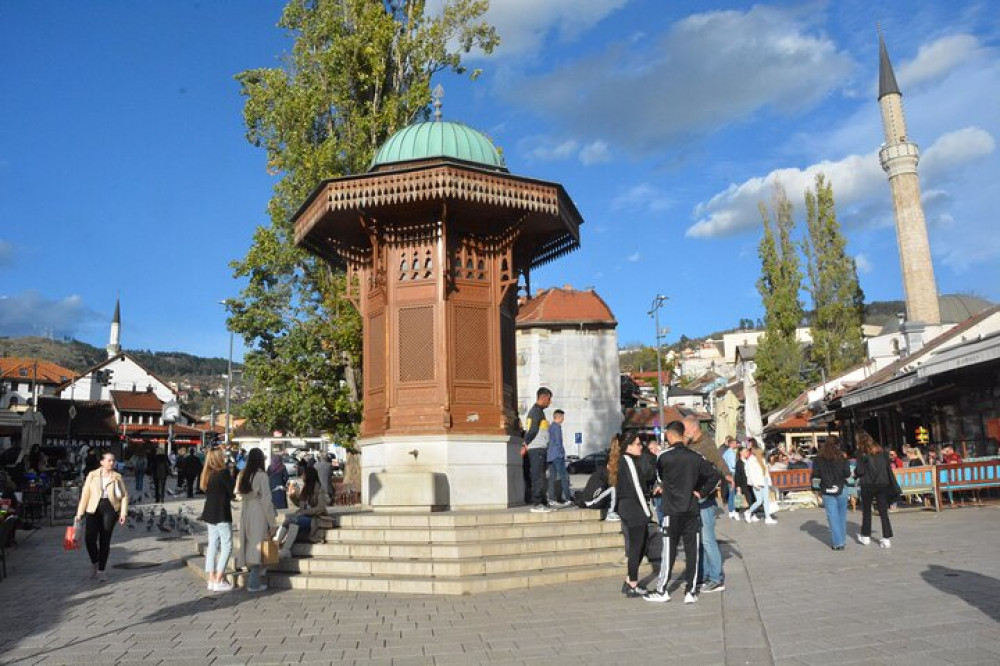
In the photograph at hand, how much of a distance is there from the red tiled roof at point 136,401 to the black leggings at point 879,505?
75.1 meters

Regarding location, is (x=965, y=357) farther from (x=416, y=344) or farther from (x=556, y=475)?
(x=416, y=344)

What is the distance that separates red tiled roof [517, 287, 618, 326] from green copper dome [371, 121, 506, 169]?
118 ft

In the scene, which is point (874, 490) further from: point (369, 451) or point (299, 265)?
point (299, 265)

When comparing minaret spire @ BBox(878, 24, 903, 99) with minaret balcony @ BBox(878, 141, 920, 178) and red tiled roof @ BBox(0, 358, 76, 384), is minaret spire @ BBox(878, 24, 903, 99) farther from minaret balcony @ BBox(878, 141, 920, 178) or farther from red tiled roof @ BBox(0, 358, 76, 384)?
red tiled roof @ BBox(0, 358, 76, 384)

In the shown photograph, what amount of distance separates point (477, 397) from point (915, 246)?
4870 cm

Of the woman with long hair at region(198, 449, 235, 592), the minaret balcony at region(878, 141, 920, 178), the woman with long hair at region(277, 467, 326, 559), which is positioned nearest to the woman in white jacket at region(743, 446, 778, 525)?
the woman with long hair at region(277, 467, 326, 559)

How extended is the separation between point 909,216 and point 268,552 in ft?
178

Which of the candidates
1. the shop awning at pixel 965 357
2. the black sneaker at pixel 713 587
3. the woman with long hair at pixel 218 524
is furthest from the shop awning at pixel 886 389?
the woman with long hair at pixel 218 524

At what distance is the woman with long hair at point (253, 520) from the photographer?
861 centimetres

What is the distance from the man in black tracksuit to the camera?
744cm

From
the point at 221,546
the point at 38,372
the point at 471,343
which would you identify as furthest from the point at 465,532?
the point at 38,372

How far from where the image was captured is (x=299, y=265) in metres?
19.8

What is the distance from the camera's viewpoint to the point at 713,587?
7.93 meters

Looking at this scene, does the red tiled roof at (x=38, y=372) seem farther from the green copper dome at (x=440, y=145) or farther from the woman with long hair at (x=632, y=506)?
the woman with long hair at (x=632, y=506)
